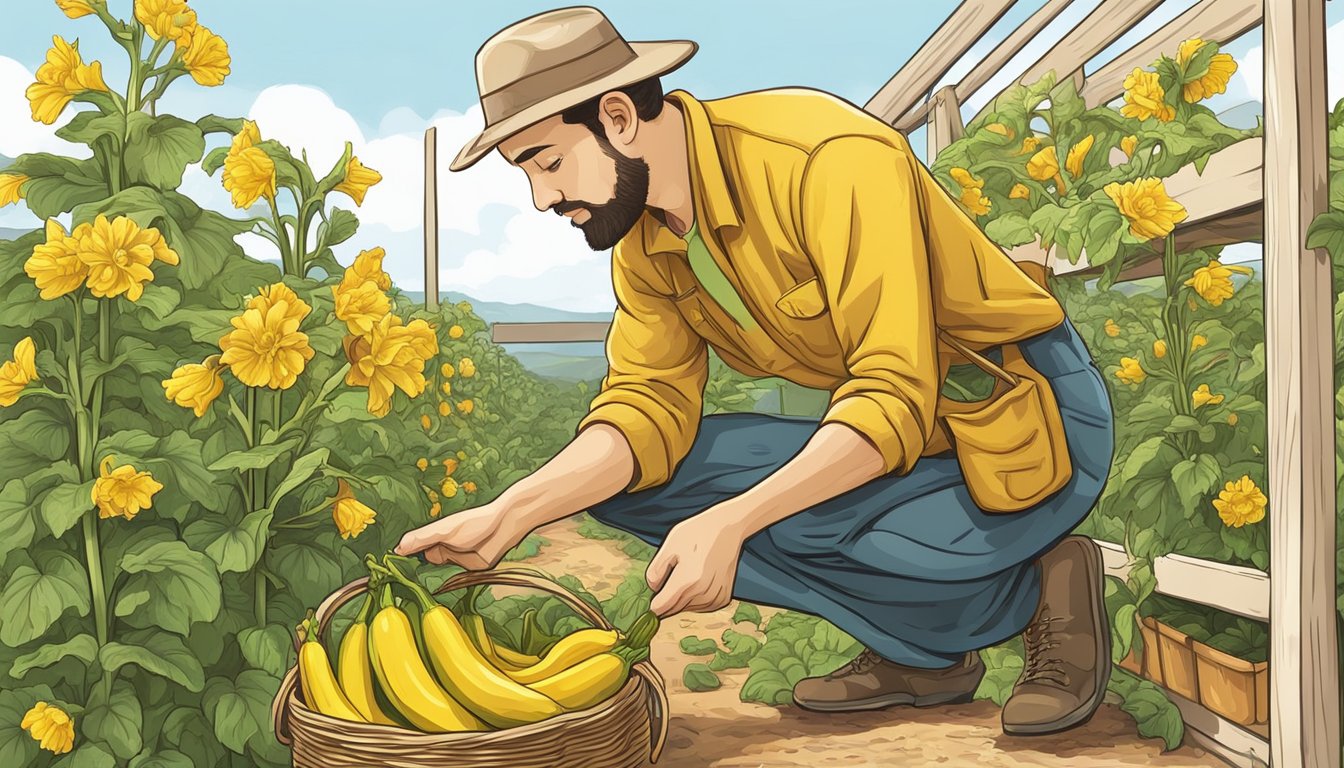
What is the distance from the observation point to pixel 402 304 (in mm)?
3686

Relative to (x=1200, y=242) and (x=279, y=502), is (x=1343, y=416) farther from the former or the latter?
(x=279, y=502)

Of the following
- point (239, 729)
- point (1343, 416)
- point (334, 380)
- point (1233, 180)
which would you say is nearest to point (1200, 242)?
point (1233, 180)

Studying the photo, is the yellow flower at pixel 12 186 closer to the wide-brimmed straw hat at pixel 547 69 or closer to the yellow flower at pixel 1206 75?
the wide-brimmed straw hat at pixel 547 69

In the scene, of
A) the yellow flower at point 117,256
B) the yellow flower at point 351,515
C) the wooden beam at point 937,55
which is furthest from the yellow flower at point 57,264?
the wooden beam at point 937,55

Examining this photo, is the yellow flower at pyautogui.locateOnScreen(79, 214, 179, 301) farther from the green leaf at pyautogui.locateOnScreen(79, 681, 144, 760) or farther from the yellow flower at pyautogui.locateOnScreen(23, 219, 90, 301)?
the green leaf at pyautogui.locateOnScreen(79, 681, 144, 760)

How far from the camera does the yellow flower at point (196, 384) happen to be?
160cm

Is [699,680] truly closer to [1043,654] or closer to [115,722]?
[1043,654]

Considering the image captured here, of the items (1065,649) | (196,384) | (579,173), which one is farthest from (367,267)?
(1065,649)

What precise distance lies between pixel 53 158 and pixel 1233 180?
6.52ft

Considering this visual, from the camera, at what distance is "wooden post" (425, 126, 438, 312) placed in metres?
3.62

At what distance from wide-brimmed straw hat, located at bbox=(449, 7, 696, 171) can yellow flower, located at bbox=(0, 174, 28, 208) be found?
2.18 ft

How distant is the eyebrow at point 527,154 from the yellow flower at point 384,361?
14.6 inches

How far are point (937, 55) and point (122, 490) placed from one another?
7.50 ft

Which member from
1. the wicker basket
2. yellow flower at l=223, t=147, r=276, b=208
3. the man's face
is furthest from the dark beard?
the wicker basket
